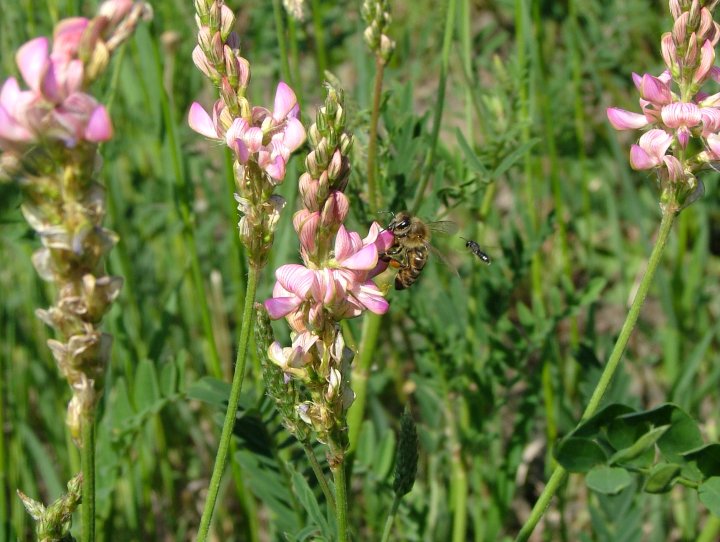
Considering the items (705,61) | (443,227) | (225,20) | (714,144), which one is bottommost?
(443,227)

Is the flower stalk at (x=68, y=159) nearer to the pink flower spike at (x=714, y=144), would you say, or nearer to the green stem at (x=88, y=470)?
the green stem at (x=88, y=470)

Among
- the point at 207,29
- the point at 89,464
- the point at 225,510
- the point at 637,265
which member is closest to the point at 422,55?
the point at 637,265

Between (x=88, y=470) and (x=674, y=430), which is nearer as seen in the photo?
(x=88, y=470)

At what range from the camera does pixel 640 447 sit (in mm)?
1389

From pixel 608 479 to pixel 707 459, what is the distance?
17 cm

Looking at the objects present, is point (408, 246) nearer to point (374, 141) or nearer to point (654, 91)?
point (374, 141)

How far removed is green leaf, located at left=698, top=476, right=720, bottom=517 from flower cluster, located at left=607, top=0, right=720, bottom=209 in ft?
1.48

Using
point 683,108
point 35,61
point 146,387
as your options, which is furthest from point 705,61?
point 146,387

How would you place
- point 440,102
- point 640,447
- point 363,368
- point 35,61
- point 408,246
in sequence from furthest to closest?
point 363,368
point 440,102
point 408,246
point 640,447
point 35,61

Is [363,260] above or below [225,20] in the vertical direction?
below

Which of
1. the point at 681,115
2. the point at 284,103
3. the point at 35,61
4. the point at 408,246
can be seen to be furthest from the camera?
the point at 408,246

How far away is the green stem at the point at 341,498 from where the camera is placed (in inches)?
46.6

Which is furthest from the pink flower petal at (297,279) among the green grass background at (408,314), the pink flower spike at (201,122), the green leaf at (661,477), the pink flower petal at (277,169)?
the green leaf at (661,477)

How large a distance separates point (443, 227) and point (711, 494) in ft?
2.17
